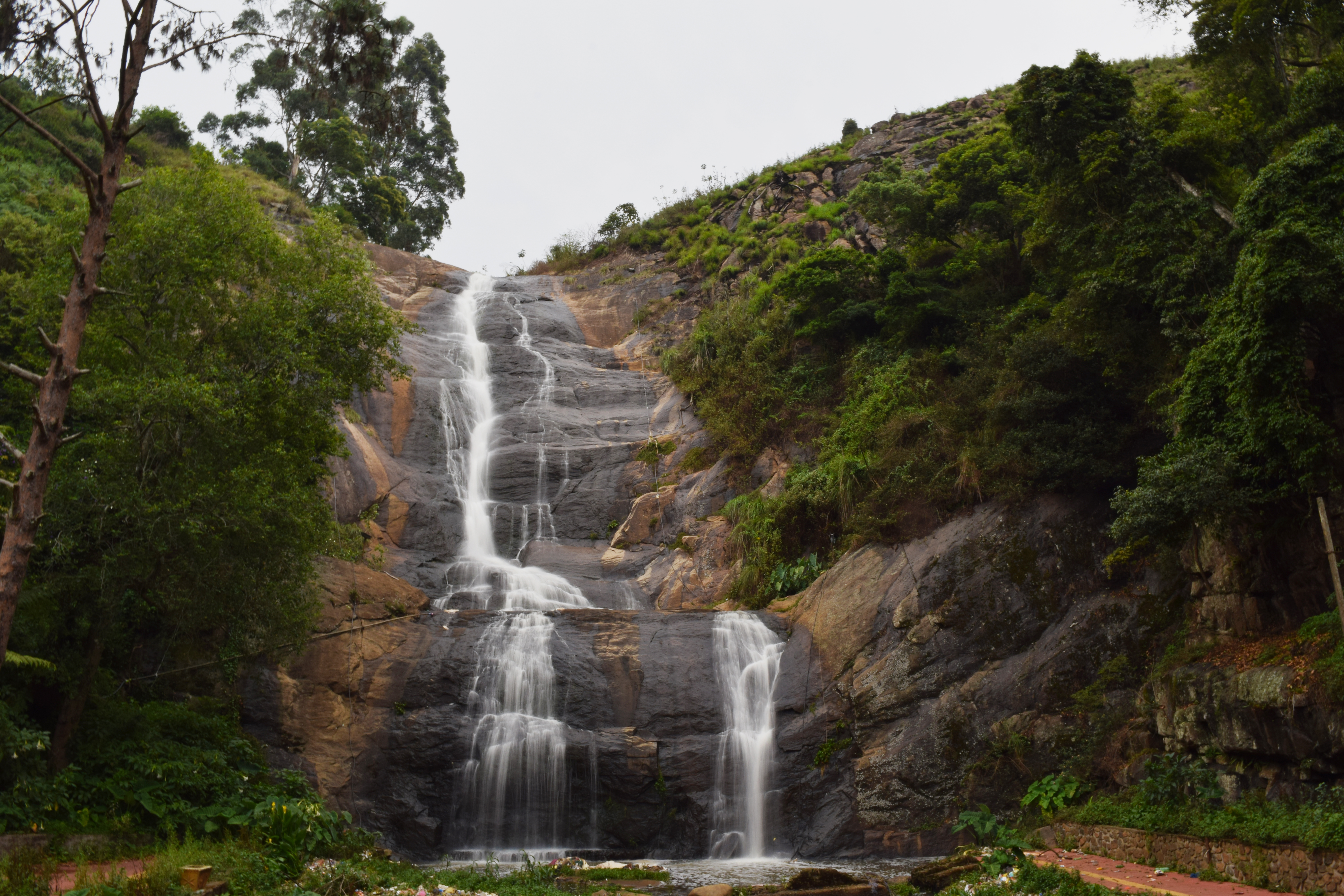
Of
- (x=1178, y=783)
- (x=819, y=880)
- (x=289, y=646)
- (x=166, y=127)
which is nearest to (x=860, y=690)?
(x=819, y=880)

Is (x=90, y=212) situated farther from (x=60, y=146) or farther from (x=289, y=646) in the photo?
(x=289, y=646)

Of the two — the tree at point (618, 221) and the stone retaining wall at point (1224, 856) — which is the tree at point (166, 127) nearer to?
the tree at point (618, 221)

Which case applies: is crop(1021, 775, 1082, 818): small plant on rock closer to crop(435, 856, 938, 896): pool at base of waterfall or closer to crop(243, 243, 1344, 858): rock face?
crop(243, 243, 1344, 858): rock face

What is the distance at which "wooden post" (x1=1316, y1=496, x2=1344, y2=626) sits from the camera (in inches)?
438

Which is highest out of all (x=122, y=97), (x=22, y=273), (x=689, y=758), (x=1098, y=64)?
(x=1098, y=64)

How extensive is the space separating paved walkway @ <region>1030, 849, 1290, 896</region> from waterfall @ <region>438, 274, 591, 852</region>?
837 centimetres

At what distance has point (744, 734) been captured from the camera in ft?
57.6

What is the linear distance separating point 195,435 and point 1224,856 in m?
15.3

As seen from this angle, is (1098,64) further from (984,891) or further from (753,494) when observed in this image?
(984,891)

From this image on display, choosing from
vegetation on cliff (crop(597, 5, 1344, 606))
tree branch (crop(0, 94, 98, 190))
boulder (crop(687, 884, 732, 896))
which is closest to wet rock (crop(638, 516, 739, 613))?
vegetation on cliff (crop(597, 5, 1344, 606))

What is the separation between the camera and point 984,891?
10391 millimetres

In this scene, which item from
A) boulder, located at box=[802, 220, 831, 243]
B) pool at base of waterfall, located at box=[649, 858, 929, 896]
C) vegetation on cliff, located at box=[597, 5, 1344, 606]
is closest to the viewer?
vegetation on cliff, located at box=[597, 5, 1344, 606]

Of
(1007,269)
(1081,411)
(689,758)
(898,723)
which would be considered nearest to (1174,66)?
(1007,269)

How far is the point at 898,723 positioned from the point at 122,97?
15.3 meters
